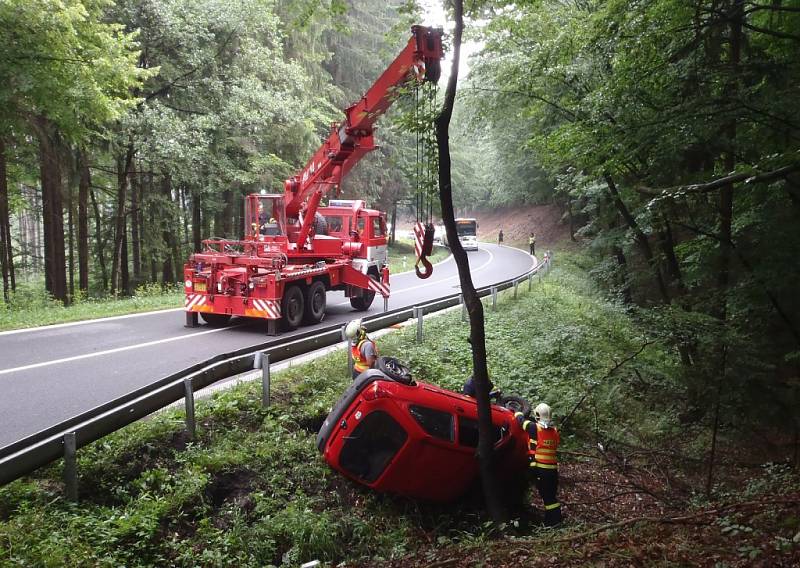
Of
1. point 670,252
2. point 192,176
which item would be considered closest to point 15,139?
point 192,176

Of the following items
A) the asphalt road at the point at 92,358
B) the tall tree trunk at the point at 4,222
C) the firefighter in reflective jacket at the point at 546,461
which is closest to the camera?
the firefighter in reflective jacket at the point at 546,461

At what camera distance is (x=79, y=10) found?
1130cm

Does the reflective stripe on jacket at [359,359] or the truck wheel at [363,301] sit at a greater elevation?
the reflective stripe on jacket at [359,359]

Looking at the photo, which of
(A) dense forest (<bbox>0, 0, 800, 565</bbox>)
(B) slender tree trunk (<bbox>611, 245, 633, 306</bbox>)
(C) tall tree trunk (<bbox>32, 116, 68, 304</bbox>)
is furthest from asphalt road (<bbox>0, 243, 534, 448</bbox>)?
(B) slender tree trunk (<bbox>611, 245, 633, 306</bbox>)

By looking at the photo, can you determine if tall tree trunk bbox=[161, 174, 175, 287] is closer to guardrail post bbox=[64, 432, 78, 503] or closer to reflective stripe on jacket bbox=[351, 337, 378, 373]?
reflective stripe on jacket bbox=[351, 337, 378, 373]

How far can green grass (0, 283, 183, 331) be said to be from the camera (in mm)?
12086

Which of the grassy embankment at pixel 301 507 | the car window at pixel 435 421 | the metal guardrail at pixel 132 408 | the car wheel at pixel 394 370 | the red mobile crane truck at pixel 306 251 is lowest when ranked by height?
the grassy embankment at pixel 301 507

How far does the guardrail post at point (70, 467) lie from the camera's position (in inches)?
189

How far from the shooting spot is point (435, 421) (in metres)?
6.15

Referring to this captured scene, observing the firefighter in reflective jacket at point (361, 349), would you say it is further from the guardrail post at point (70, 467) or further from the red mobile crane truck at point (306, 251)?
the red mobile crane truck at point (306, 251)

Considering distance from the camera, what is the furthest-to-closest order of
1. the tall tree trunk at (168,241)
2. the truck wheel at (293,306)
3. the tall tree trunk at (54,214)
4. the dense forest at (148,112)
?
the tall tree trunk at (168,241) → the tall tree trunk at (54,214) → the dense forest at (148,112) → the truck wheel at (293,306)

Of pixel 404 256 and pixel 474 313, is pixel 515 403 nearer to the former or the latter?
pixel 474 313

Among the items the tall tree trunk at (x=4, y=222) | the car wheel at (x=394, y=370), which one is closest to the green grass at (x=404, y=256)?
the tall tree trunk at (x=4, y=222)

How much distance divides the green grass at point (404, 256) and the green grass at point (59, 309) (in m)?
14.0
